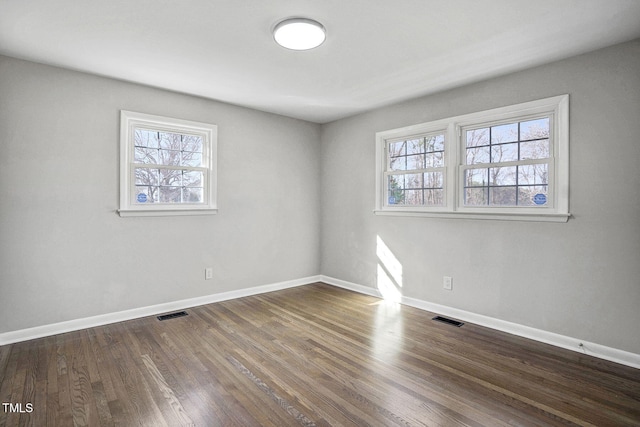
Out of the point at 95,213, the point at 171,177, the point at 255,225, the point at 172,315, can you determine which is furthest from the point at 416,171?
the point at 95,213

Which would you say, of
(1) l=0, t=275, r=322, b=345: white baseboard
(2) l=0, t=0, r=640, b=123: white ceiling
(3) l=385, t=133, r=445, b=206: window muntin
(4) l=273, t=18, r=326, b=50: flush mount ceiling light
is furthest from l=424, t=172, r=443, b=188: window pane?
(1) l=0, t=275, r=322, b=345: white baseboard

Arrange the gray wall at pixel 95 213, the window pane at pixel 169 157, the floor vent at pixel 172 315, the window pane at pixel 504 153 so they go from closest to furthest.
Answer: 1. the gray wall at pixel 95 213
2. the window pane at pixel 504 153
3. the floor vent at pixel 172 315
4. the window pane at pixel 169 157

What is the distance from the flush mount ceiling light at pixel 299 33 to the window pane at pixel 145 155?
206cm

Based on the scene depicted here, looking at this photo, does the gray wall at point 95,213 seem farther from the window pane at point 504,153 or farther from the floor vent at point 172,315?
the window pane at point 504,153

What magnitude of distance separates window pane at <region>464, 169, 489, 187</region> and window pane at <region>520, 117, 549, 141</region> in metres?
0.48

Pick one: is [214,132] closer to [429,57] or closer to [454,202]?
[429,57]

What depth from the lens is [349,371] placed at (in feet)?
8.29

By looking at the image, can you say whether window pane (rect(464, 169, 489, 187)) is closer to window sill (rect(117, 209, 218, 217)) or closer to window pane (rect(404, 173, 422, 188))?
window pane (rect(404, 173, 422, 188))

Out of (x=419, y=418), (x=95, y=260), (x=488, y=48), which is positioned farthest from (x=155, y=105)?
(x=419, y=418)

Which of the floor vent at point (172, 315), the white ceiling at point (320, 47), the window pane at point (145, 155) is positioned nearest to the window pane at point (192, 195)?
the window pane at point (145, 155)

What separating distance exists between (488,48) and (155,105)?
341 cm

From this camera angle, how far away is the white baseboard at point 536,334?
269cm

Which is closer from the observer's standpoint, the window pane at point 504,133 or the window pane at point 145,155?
the window pane at point 504,133

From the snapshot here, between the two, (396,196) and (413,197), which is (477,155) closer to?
(413,197)
